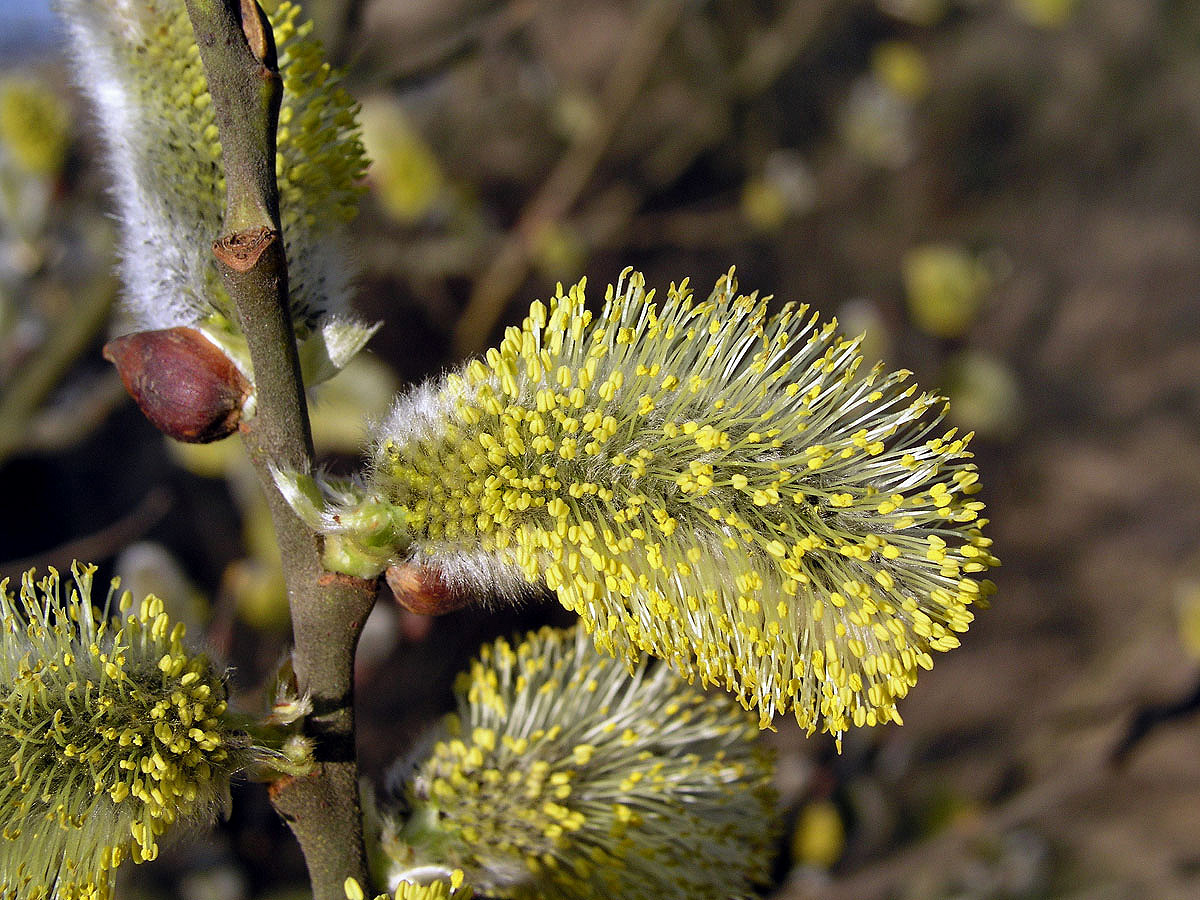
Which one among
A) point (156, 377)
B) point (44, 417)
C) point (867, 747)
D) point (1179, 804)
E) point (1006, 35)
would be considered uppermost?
point (1006, 35)

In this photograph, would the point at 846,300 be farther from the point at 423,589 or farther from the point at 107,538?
the point at 423,589

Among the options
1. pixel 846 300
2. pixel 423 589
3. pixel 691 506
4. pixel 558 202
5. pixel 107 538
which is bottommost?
pixel 107 538

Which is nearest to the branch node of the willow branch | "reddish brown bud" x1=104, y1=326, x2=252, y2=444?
the willow branch

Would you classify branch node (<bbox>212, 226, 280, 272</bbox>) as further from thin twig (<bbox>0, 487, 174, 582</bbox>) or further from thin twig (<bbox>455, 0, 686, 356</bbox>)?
thin twig (<bbox>455, 0, 686, 356</bbox>)

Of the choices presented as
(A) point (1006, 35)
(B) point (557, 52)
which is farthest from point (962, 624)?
(A) point (1006, 35)

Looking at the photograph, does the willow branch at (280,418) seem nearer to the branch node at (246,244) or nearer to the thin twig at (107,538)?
the branch node at (246,244)

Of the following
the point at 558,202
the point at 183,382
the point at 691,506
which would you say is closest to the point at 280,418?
the point at 183,382

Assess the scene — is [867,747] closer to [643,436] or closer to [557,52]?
[643,436]
